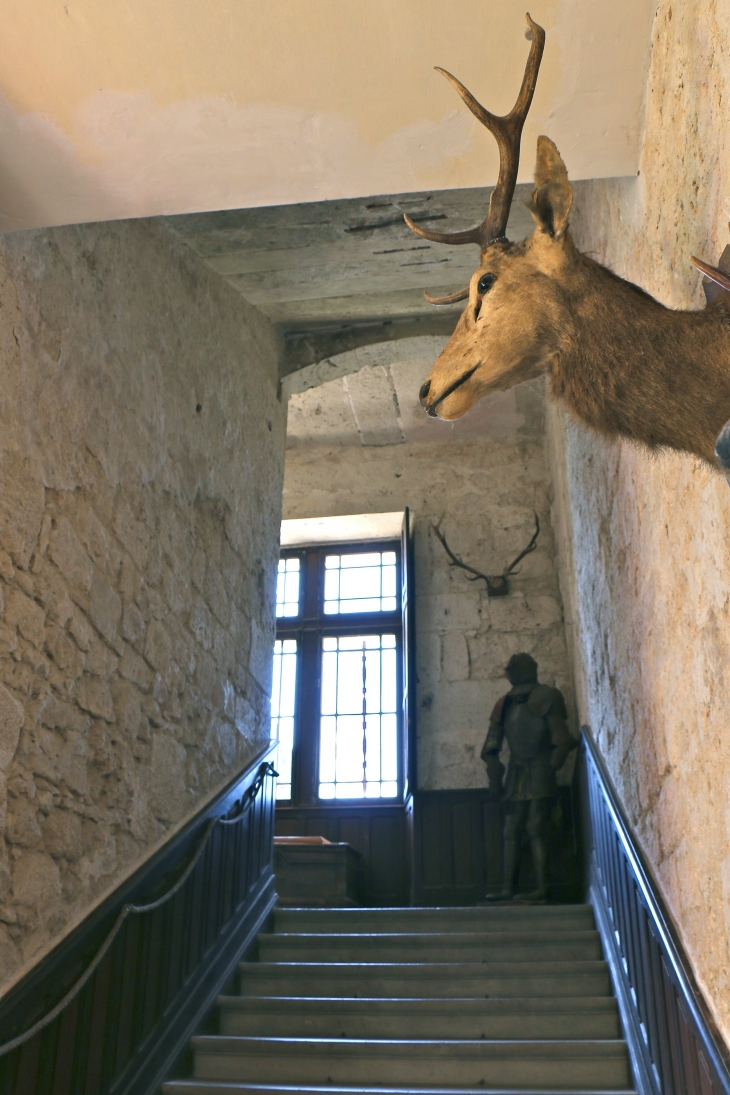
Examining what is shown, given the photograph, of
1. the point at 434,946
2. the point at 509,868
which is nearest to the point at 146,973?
the point at 434,946

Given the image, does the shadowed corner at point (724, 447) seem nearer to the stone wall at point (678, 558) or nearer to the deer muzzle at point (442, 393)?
the stone wall at point (678, 558)

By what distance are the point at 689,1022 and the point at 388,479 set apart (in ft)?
18.7

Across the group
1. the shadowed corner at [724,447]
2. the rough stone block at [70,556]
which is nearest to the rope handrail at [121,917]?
the rough stone block at [70,556]

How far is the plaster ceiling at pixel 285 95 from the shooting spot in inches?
80.3

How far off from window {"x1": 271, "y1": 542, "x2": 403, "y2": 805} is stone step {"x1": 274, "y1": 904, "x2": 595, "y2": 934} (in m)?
2.33

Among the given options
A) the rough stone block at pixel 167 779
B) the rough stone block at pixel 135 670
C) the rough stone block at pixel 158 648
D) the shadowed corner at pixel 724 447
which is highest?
the rough stone block at pixel 158 648

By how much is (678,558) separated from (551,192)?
902mm

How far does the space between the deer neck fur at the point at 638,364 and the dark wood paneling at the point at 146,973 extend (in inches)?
81.8

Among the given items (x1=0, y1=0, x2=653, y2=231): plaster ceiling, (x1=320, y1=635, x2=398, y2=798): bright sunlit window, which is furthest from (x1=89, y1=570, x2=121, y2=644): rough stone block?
(x1=320, y1=635, x2=398, y2=798): bright sunlit window

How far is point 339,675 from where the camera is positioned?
24.4 feet

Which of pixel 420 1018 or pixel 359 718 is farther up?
pixel 359 718

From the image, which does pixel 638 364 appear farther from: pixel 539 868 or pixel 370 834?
pixel 370 834

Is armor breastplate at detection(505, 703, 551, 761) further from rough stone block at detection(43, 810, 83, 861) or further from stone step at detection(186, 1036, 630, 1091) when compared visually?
rough stone block at detection(43, 810, 83, 861)

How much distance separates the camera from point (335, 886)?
562 cm
